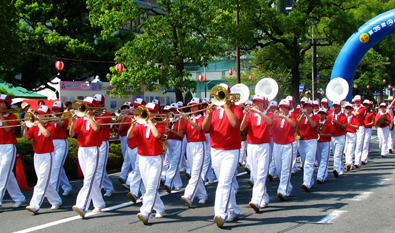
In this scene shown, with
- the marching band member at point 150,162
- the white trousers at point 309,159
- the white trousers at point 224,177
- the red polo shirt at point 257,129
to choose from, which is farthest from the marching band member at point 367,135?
the marching band member at point 150,162

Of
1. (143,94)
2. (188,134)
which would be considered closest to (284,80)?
(143,94)

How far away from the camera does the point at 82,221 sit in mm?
6379

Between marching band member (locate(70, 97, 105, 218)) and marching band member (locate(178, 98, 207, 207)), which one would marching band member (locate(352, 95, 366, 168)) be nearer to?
marching band member (locate(178, 98, 207, 207))

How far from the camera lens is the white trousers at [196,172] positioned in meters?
7.20

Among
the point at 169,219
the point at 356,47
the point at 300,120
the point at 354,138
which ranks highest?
the point at 356,47

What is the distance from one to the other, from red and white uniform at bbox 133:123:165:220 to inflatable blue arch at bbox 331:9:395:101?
14293mm

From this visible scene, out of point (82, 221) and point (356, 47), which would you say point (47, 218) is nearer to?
point (82, 221)

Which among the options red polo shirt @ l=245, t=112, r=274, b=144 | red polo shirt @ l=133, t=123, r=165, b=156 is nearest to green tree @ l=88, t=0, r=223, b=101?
red polo shirt @ l=245, t=112, r=274, b=144

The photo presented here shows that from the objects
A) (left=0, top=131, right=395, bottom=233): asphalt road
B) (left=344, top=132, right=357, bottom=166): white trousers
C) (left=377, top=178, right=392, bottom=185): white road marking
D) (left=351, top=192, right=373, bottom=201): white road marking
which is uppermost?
(left=344, top=132, right=357, bottom=166): white trousers

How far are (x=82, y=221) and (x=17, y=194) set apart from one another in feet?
6.44

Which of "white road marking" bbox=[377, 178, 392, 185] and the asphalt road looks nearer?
the asphalt road

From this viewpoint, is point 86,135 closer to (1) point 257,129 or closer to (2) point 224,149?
(2) point 224,149

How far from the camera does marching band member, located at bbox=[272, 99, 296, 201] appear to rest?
7473 mm

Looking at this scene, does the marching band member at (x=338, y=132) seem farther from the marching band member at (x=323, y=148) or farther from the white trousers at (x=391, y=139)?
the white trousers at (x=391, y=139)
